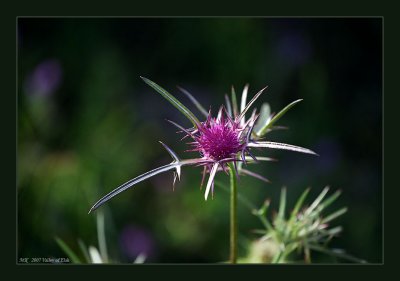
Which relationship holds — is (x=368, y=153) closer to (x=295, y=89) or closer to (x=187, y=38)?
(x=295, y=89)

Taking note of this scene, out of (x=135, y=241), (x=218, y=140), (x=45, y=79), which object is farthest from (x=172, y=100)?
(x=45, y=79)

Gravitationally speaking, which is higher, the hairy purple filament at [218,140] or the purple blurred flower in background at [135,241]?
the hairy purple filament at [218,140]

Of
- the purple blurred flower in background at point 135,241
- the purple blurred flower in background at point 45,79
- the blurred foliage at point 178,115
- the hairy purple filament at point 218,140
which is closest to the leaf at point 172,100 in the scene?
the hairy purple filament at point 218,140

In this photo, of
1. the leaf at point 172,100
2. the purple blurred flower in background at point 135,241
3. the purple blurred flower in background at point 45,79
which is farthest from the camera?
the purple blurred flower in background at point 45,79

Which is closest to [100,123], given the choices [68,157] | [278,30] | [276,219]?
[68,157]

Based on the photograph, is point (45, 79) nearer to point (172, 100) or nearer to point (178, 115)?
point (178, 115)

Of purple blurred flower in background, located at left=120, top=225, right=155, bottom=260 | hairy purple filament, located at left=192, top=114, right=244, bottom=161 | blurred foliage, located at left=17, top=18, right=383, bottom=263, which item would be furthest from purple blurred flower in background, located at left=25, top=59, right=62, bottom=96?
hairy purple filament, located at left=192, top=114, right=244, bottom=161

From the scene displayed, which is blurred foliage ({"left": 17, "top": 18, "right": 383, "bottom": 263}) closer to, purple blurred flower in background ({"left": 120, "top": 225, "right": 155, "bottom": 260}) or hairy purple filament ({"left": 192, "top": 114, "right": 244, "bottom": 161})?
purple blurred flower in background ({"left": 120, "top": 225, "right": 155, "bottom": 260})

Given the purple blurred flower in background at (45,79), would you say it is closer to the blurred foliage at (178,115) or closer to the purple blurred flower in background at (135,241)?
the blurred foliage at (178,115)
